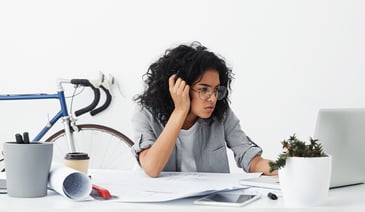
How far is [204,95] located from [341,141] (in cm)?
69

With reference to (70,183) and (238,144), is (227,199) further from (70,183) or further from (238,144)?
(238,144)

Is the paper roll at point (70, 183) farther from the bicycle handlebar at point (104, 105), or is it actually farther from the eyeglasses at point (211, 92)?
the bicycle handlebar at point (104, 105)

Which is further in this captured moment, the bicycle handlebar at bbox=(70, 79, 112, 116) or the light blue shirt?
the bicycle handlebar at bbox=(70, 79, 112, 116)

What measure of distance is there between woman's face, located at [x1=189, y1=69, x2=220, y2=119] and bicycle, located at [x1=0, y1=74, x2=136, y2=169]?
1.28m

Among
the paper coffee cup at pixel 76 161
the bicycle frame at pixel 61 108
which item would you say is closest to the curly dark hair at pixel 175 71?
the paper coffee cup at pixel 76 161

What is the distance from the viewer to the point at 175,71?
217 centimetres

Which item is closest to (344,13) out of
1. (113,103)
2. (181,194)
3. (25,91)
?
(113,103)

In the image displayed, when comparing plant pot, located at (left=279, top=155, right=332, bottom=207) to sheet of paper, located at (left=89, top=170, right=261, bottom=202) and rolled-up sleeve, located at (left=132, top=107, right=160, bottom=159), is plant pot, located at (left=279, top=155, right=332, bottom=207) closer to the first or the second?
sheet of paper, located at (left=89, top=170, right=261, bottom=202)

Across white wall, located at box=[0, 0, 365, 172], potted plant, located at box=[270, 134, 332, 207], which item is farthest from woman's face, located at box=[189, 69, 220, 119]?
white wall, located at box=[0, 0, 365, 172]

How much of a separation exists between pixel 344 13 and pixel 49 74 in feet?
5.49

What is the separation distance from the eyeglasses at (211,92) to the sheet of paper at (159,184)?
32 centimetres

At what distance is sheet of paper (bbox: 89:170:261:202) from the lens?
132 cm

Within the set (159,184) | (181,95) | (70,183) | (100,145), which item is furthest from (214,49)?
(70,183)

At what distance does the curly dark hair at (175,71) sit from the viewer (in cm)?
212
